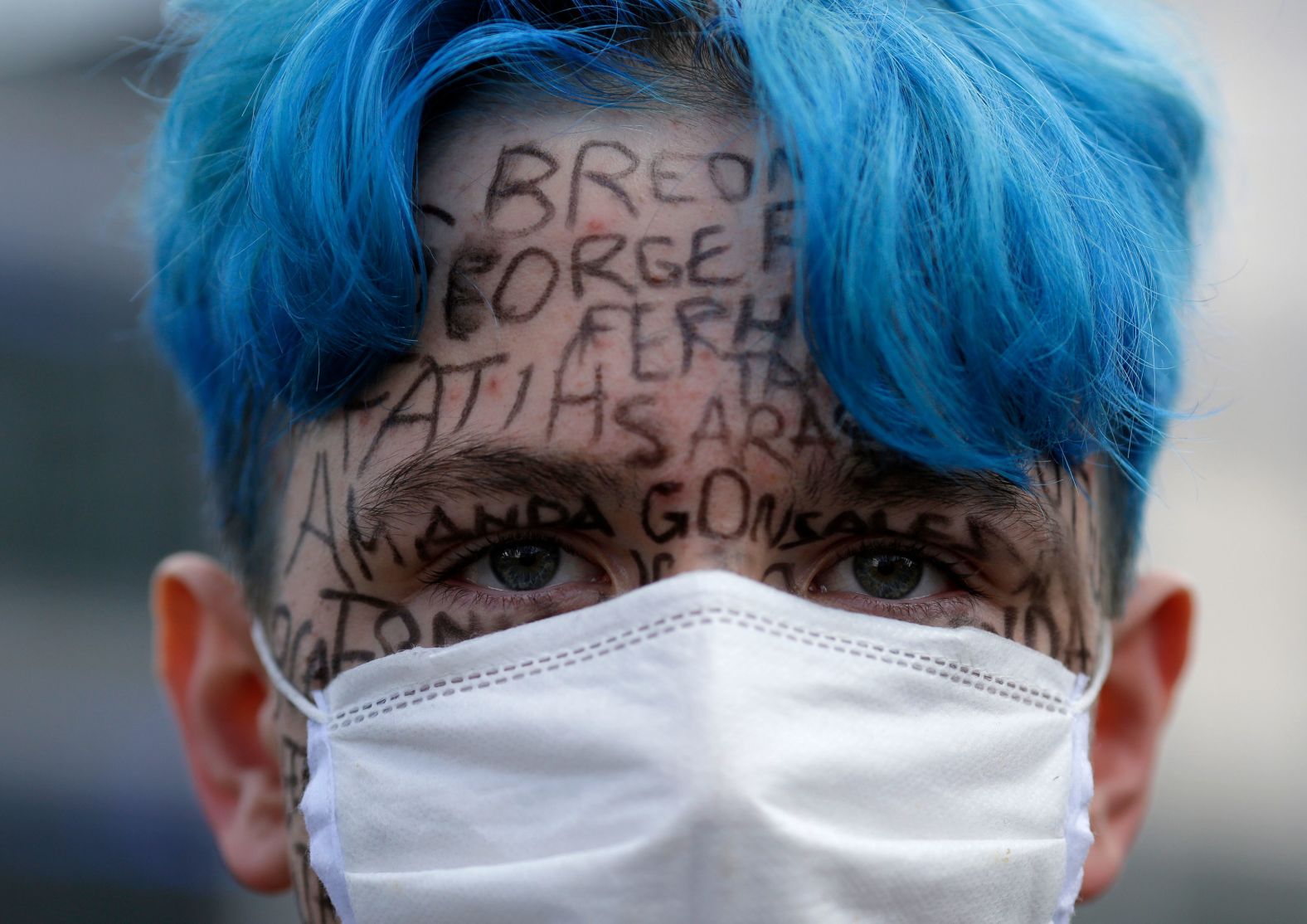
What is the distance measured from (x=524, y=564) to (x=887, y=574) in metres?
0.50

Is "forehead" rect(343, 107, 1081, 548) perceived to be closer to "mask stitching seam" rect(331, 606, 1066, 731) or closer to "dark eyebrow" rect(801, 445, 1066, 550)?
"dark eyebrow" rect(801, 445, 1066, 550)

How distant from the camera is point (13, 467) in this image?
6438mm

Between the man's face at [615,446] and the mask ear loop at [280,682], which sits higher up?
the man's face at [615,446]

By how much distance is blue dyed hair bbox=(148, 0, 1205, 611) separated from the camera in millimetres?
1618

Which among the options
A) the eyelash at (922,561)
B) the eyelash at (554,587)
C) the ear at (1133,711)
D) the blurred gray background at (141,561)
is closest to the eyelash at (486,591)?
the eyelash at (554,587)

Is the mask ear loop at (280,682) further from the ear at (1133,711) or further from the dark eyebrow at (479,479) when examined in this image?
the ear at (1133,711)

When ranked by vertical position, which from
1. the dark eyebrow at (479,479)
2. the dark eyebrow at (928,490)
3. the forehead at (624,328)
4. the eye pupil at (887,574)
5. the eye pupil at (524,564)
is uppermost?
the forehead at (624,328)

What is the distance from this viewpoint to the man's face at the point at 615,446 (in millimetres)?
1634

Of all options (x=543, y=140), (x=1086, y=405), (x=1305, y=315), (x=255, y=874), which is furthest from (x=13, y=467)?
(x=1305, y=315)

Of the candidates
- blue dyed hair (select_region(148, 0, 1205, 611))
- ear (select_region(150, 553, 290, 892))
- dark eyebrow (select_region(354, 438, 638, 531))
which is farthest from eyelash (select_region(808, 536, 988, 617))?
ear (select_region(150, 553, 290, 892))

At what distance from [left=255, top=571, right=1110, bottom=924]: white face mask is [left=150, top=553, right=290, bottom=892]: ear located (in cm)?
29

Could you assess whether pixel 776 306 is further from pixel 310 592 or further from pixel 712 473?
pixel 310 592

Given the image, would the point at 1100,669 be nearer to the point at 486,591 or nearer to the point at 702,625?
the point at 702,625

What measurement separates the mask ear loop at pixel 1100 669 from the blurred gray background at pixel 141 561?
455cm
